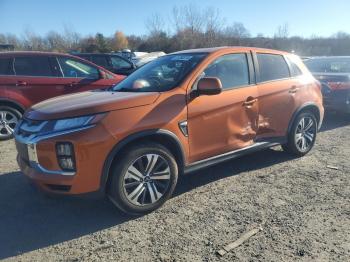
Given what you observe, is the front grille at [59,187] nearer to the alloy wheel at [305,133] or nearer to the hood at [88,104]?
the hood at [88,104]

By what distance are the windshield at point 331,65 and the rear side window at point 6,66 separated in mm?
7138

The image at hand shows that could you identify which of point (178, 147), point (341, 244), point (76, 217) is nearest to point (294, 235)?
point (341, 244)

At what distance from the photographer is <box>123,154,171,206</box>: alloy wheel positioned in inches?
139

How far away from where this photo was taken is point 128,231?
133 inches

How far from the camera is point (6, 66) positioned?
6.76 metres

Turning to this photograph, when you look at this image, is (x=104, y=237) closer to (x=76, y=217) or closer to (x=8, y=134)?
(x=76, y=217)

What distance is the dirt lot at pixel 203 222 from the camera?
3014 mm

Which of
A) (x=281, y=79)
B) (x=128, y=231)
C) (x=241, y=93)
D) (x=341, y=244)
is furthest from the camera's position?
(x=281, y=79)

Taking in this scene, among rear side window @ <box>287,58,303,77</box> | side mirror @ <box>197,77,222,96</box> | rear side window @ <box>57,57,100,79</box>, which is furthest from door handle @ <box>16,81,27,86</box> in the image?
rear side window @ <box>287,58,303,77</box>

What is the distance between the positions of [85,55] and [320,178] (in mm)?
9609

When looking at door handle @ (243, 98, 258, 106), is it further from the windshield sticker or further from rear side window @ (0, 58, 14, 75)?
rear side window @ (0, 58, 14, 75)

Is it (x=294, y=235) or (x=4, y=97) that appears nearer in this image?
(x=294, y=235)

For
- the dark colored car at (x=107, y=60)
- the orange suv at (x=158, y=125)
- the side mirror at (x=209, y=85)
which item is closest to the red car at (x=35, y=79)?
the orange suv at (x=158, y=125)

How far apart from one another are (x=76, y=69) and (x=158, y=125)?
4472mm
